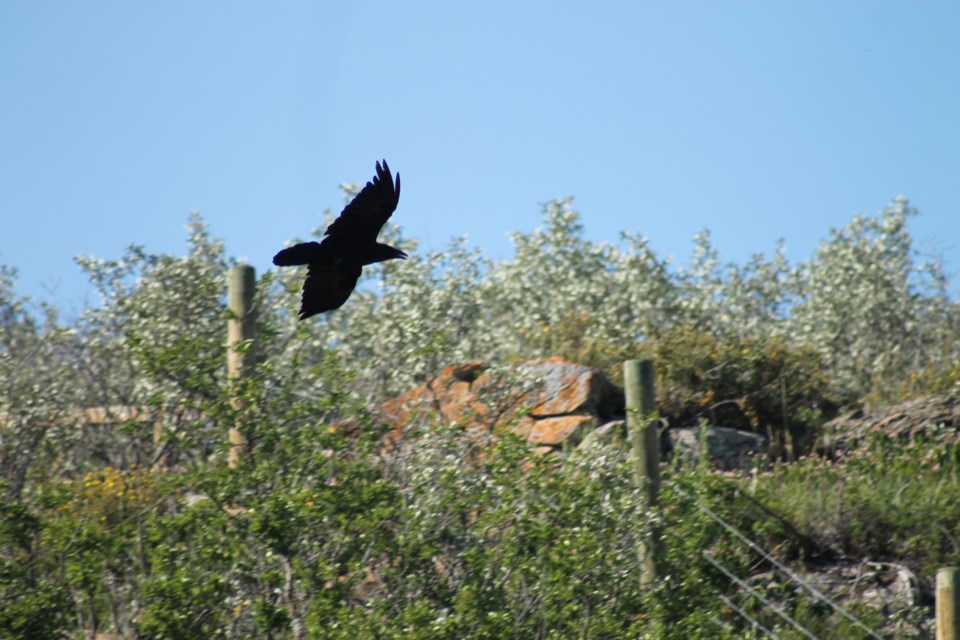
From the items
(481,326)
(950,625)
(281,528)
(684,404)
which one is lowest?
(950,625)

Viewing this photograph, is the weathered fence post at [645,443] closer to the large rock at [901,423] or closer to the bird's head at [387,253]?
the bird's head at [387,253]

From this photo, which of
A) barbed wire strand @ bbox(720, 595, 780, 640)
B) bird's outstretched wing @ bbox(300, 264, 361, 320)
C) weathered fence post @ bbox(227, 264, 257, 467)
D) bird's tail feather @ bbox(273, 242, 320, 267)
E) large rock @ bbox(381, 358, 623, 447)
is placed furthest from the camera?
large rock @ bbox(381, 358, 623, 447)

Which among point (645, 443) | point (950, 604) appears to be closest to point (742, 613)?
point (645, 443)

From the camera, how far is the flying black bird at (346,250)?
634cm

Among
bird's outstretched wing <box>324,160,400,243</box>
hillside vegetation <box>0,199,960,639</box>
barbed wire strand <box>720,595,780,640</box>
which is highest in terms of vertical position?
bird's outstretched wing <box>324,160,400,243</box>

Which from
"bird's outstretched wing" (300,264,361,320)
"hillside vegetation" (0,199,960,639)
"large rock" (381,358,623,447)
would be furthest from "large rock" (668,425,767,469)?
"bird's outstretched wing" (300,264,361,320)

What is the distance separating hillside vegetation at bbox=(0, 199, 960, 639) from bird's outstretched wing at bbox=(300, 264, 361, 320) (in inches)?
23.2

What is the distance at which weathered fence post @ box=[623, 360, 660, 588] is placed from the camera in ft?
24.2

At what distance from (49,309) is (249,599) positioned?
333 inches

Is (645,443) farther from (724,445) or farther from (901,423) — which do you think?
(901,423)

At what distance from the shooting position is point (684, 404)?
1188 cm

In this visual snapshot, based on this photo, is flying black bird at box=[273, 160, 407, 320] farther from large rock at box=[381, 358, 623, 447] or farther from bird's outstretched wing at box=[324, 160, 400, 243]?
large rock at box=[381, 358, 623, 447]

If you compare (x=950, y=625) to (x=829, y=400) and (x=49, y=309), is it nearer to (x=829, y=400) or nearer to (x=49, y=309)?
(x=829, y=400)

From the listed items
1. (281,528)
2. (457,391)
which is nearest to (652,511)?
(281,528)
